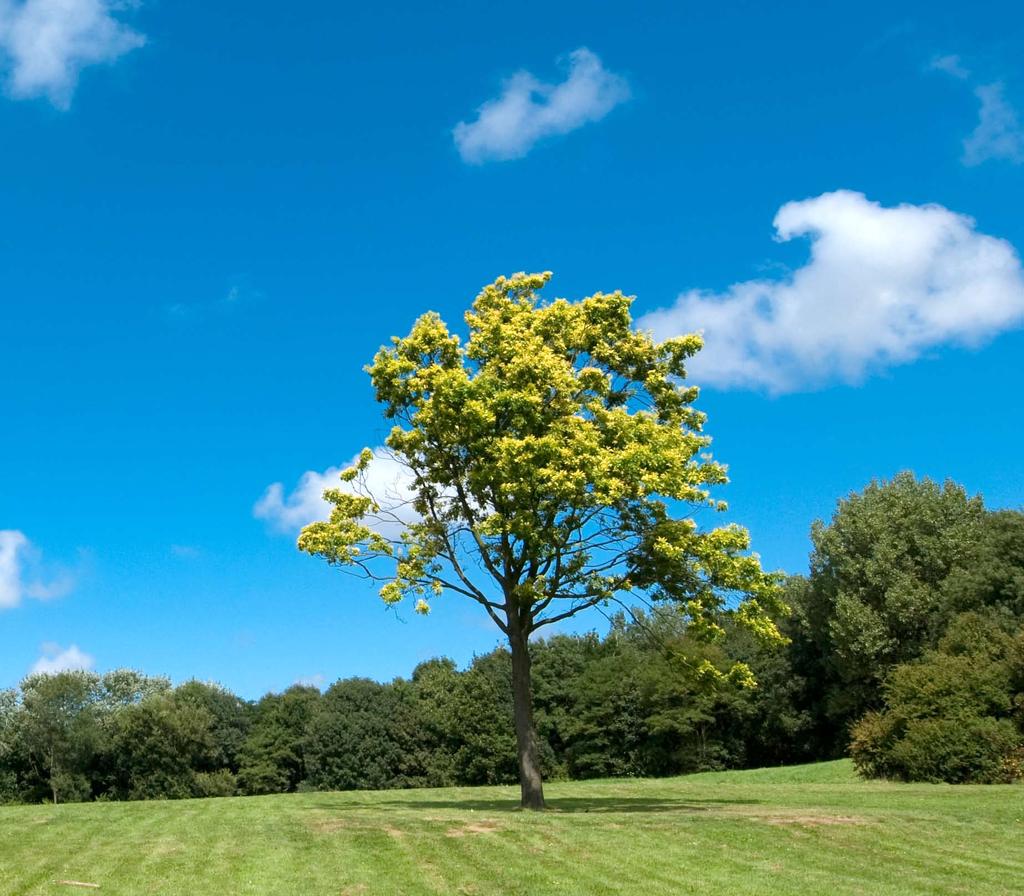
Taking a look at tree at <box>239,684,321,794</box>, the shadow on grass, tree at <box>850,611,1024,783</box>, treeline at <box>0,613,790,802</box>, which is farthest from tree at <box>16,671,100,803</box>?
tree at <box>850,611,1024,783</box>

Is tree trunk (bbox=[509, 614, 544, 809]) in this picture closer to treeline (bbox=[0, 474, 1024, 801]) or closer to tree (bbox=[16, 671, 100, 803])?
treeline (bbox=[0, 474, 1024, 801])

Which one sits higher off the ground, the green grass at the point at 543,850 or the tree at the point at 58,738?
the tree at the point at 58,738

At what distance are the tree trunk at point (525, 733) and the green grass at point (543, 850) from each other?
0.85 metres

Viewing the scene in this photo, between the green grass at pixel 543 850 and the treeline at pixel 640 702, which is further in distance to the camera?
the treeline at pixel 640 702

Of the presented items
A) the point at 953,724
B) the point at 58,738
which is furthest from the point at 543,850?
the point at 58,738

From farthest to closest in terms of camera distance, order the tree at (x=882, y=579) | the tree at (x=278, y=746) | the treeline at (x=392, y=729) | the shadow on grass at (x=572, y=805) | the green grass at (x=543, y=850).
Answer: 1. the tree at (x=278, y=746)
2. the treeline at (x=392, y=729)
3. the tree at (x=882, y=579)
4. the shadow on grass at (x=572, y=805)
5. the green grass at (x=543, y=850)

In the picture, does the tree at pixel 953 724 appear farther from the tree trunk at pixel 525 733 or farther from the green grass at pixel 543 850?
the tree trunk at pixel 525 733

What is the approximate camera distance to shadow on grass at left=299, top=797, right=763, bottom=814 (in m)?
27.0

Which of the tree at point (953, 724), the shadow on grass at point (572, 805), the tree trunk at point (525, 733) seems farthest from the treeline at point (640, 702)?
the tree trunk at point (525, 733)

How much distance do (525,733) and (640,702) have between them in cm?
4290

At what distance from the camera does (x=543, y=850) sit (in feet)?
59.4

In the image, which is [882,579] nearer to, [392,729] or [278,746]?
[392,729]

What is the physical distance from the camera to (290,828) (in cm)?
2194

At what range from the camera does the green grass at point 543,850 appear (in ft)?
50.0
